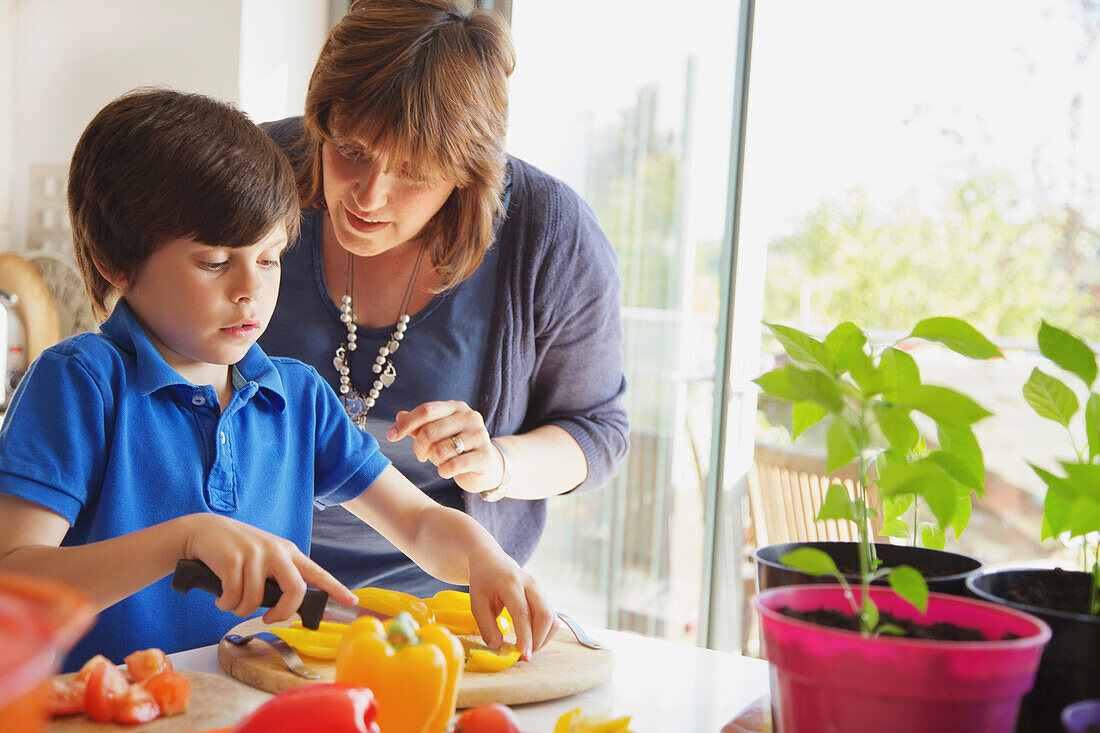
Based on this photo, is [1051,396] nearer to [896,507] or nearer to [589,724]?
[896,507]

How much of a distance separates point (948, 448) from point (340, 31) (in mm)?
995

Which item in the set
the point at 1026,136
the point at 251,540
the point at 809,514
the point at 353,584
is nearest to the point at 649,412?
the point at 809,514

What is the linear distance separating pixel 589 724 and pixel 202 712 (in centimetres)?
31

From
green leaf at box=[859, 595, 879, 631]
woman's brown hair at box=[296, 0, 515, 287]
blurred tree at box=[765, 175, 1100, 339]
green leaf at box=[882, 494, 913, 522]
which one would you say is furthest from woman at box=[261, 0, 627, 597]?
blurred tree at box=[765, 175, 1100, 339]

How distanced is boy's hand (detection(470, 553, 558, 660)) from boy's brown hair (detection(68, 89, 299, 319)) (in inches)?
17.9

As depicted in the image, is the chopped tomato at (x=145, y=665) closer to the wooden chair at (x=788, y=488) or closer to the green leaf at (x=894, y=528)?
the green leaf at (x=894, y=528)

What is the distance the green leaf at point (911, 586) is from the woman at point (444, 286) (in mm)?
708

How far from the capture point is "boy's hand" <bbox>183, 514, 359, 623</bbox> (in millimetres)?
794

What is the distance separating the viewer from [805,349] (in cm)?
65

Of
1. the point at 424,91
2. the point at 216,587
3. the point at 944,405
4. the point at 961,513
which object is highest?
the point at 424,91

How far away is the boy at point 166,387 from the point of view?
0.95 meters

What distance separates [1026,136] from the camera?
2.38 metres

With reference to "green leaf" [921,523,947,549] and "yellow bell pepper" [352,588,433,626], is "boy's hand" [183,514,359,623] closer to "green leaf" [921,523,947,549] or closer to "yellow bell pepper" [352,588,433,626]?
"yellow bell pepper" [352,588,433,626]

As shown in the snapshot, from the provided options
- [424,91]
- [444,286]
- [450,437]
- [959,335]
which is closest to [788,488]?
[444,286]
